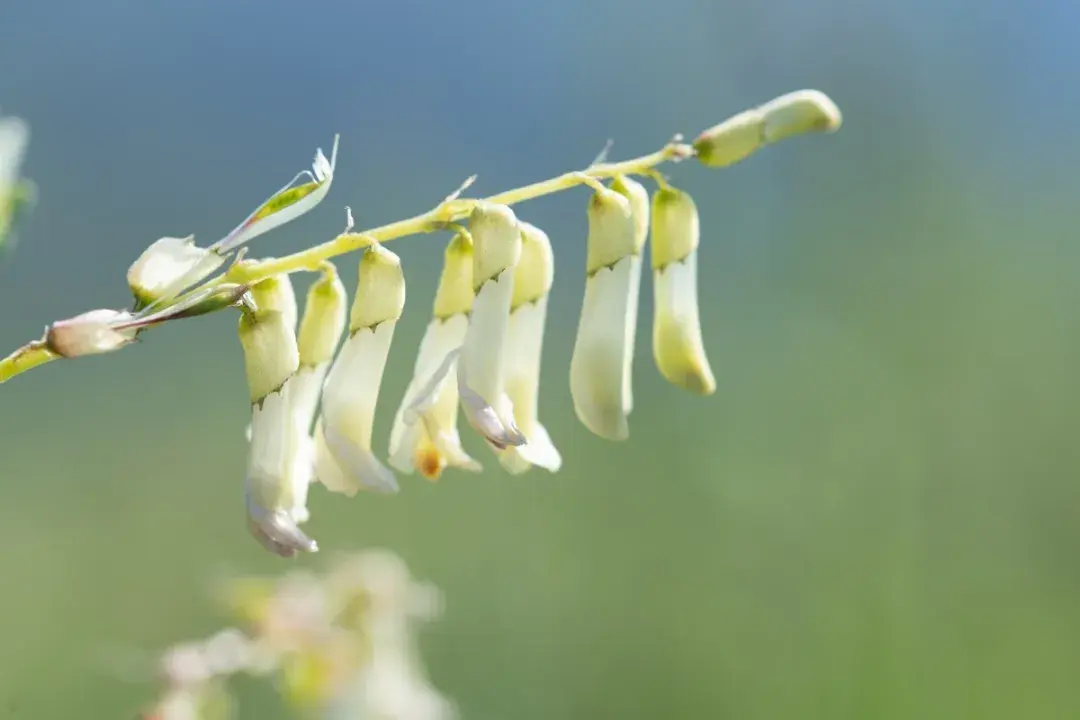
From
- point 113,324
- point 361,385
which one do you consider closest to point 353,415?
point 361,385

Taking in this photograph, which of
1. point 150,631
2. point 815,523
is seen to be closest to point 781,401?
point 815,523

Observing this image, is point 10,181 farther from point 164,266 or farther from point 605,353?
point 605,353

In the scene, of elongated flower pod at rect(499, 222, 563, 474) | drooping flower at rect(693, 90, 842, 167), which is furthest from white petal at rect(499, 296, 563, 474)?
drooping flower at rect(693, 90, 842, 167)

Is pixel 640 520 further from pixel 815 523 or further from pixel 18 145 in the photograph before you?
pixel 18 145

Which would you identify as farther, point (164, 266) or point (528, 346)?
point (528, 346)

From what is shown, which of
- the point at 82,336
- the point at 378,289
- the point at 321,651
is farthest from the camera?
the point at 321,651

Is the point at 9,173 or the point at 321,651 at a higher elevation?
the point at 9,173

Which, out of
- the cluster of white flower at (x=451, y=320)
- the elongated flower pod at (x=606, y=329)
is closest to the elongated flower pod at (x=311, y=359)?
the cluster of white flower at (x=451, y=320)
